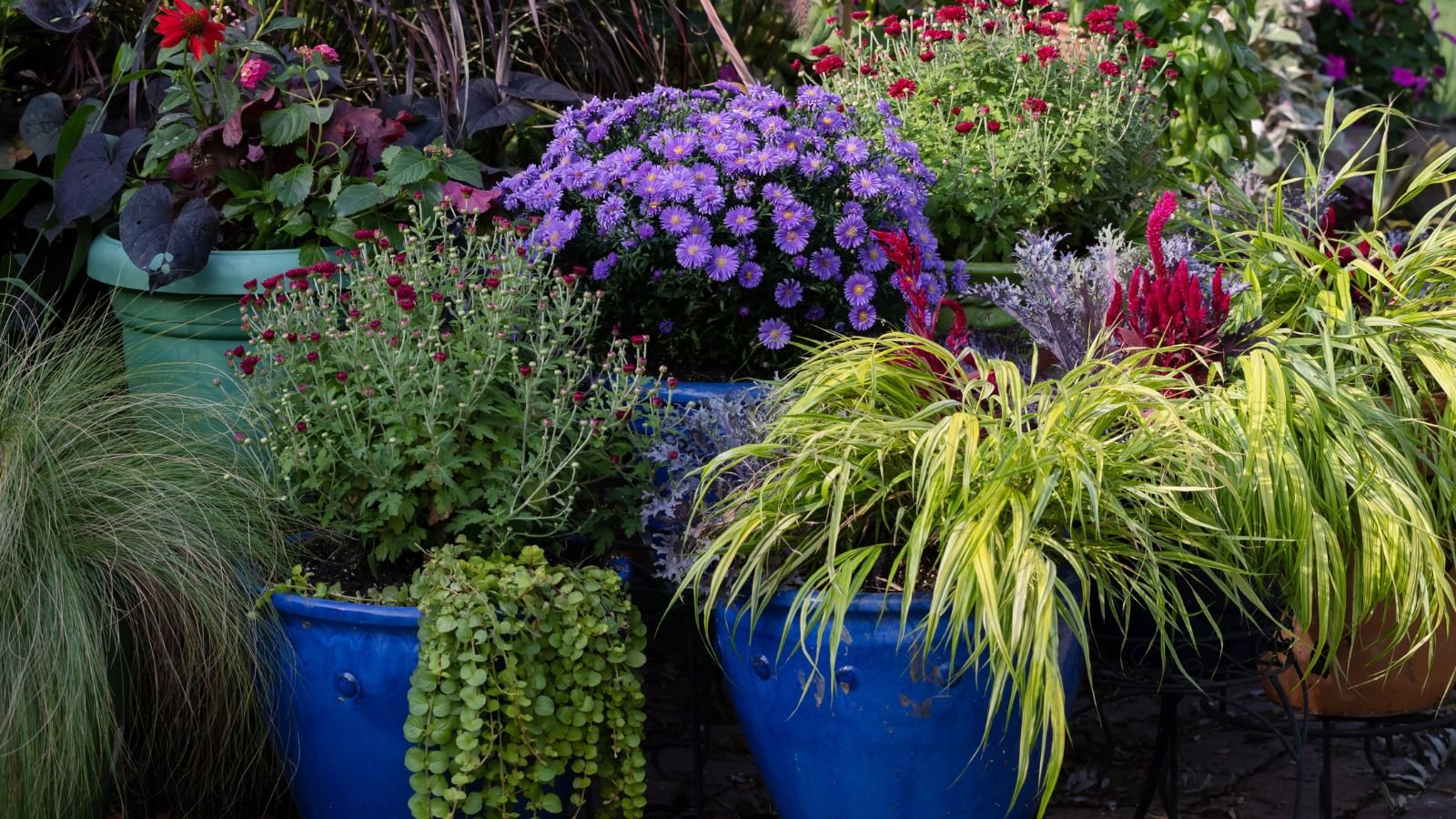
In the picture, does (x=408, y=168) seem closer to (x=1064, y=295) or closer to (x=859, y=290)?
(x=859, y=290)

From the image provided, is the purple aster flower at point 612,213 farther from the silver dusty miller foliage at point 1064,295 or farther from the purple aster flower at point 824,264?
the silver dusty miller foliage at point 1064,295

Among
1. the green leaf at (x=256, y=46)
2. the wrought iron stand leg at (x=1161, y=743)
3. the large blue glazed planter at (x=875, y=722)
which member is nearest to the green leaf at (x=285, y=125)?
the green leaf at (x=256, y=46)

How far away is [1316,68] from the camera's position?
669 centimetres

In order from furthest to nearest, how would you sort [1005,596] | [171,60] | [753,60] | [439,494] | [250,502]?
[753,60]
[171,60]
[250,502]
[439,494]
[1005,596]

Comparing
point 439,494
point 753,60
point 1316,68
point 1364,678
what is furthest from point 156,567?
point 1316,68

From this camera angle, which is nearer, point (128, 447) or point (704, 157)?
point (128, 447)

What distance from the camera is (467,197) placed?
9.12 ft

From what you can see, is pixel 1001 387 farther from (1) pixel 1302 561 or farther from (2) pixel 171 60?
(2) pixel 171 60

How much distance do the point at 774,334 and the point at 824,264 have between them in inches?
6.5

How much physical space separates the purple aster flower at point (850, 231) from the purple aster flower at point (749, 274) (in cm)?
18

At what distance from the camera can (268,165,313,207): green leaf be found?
2.75m

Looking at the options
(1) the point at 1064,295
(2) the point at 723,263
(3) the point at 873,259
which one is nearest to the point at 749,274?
(2) the point at 723,263

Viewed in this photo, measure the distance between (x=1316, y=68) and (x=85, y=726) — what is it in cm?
628

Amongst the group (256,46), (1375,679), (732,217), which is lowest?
(1375,679)
